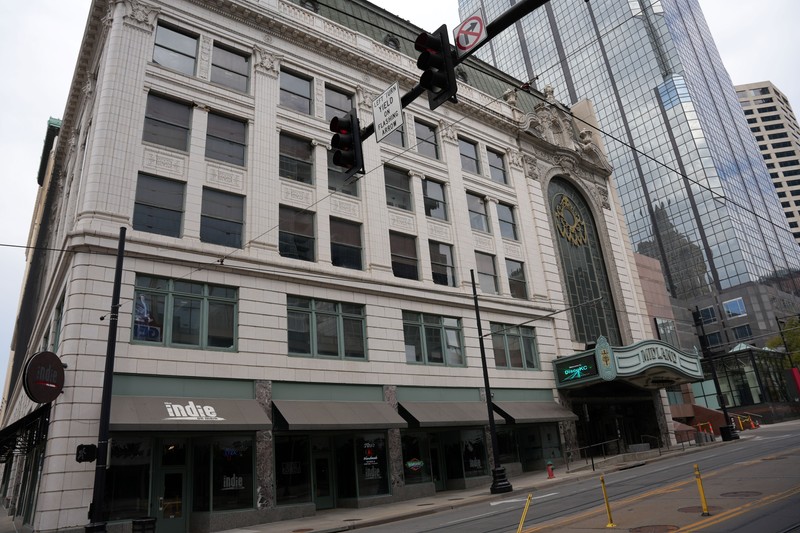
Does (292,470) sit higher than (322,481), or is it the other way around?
(292,470)

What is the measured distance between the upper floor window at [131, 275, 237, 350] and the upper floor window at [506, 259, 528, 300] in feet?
57.1

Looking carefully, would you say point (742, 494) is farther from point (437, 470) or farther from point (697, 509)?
point (437, 470)

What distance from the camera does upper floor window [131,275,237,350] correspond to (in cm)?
1894

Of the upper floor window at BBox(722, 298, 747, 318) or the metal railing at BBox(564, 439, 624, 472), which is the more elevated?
the upper floor window at BBox(722, 298, 747, 318)

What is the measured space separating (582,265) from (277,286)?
23958mm

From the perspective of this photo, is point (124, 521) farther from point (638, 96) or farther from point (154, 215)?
point (638, 96)

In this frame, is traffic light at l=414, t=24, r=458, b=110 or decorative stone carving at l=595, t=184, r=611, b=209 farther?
decorative stone carving at l=595, t=184, r=611, b=209

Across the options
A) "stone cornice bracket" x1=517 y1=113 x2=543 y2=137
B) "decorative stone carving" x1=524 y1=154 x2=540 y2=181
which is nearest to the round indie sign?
"decorative stone carving" x1=524 y1=154 x2=540 y2=181

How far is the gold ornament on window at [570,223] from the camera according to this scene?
3819 cm

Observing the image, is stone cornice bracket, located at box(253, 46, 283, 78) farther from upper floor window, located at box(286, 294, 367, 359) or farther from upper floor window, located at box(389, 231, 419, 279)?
upper floor window, located at box(286, 294, 367, 359)

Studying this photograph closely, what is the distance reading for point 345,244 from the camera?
25750mm

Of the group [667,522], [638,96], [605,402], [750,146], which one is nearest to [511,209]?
[605,402]

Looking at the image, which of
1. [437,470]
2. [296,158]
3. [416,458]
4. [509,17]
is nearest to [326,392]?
[416,458]

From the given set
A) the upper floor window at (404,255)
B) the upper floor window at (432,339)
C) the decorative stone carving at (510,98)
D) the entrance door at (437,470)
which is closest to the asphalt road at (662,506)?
the entrance door at (437,470)
